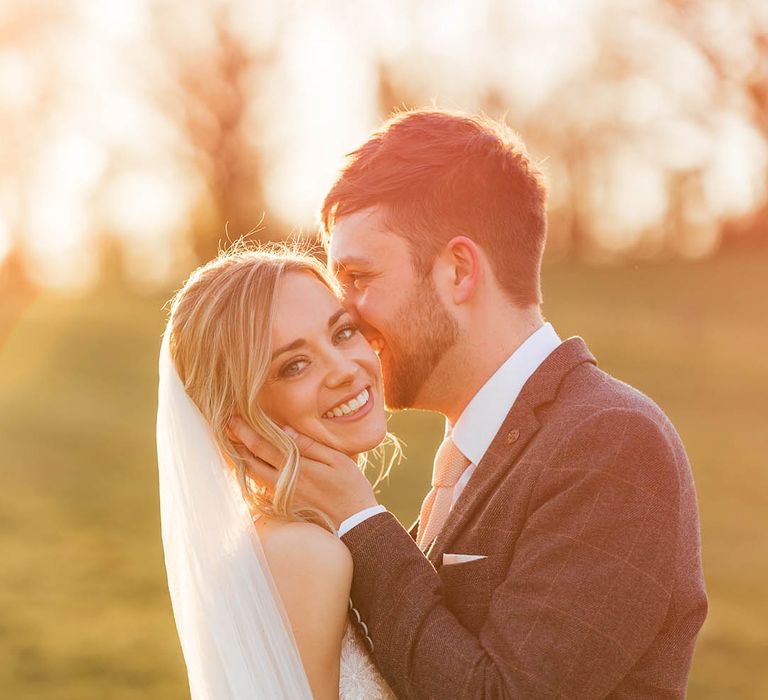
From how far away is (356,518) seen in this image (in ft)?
12.4

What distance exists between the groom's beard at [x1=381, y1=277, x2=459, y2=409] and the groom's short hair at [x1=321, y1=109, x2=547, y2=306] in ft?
0.34

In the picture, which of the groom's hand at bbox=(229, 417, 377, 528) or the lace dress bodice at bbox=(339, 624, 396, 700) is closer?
the lace dress bodice at bbox=(339, 624, 396, 700)

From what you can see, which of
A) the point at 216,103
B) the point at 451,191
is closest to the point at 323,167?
the point at 216,103

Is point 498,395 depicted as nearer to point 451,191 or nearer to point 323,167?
point 451,191

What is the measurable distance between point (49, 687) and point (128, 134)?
1568cm

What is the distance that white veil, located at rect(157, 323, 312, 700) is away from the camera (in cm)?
381

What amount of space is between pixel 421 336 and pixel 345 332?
262mm

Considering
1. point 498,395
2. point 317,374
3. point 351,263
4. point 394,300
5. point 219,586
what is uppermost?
point 351,263

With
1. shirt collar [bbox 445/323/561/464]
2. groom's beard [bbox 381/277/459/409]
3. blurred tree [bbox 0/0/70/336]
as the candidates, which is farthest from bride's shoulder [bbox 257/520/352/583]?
blurred tree [bbox 0/0/70/336]

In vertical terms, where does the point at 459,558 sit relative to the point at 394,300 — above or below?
below

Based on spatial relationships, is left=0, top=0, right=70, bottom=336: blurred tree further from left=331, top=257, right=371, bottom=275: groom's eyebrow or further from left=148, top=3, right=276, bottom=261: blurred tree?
left=331, top=257, right=371, bottom=275: groom's eyebrow

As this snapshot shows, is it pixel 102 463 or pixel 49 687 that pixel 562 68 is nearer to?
pixel 102 463

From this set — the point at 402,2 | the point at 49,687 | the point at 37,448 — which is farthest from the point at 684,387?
the point at 49,687

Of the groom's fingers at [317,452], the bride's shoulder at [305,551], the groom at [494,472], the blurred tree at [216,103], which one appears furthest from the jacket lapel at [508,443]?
the blurred tree at [216,103]
